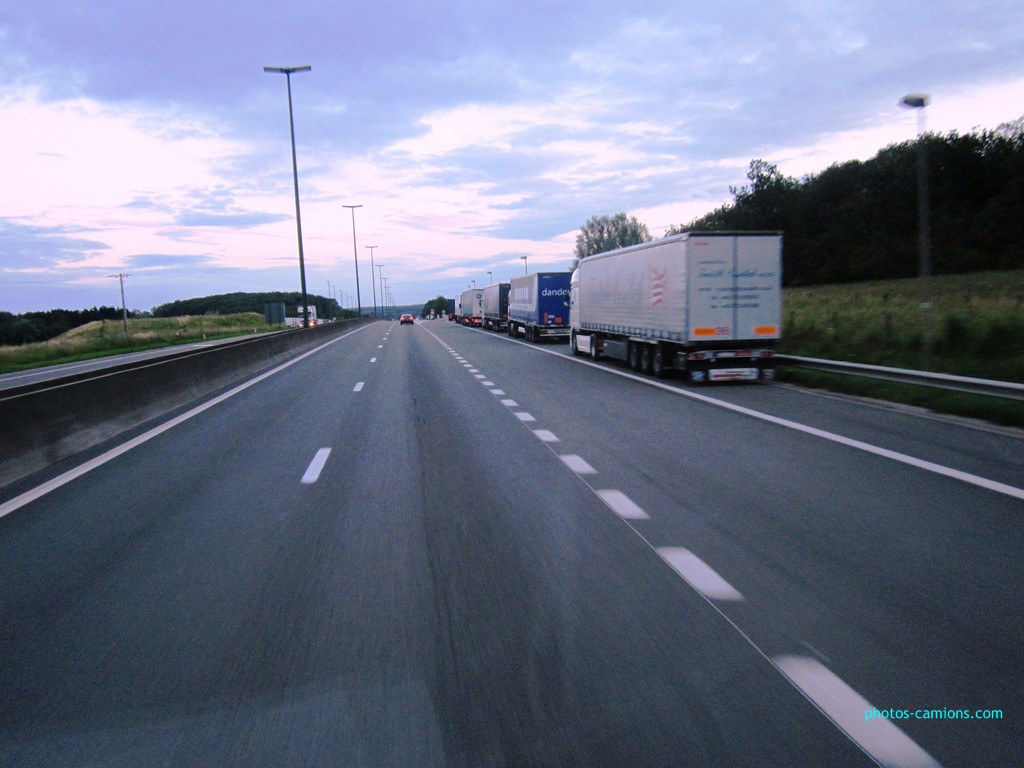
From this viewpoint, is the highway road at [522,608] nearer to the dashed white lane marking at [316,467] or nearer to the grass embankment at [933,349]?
the dashed white lane marking at [316,467]

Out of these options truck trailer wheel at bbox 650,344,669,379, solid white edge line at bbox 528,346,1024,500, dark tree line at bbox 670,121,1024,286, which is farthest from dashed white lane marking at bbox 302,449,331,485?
dark tree line at bbox 670,121,1024,286

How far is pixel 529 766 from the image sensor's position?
337 centimetres

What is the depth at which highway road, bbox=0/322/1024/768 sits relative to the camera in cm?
363

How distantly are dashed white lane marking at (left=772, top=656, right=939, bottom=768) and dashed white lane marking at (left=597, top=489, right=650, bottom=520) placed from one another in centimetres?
306

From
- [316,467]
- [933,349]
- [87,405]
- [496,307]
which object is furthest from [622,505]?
[496,307]

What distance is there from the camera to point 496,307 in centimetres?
6269

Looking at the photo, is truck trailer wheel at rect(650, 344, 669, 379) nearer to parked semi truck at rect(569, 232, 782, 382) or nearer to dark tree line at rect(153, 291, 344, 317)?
parked semi truck at rect(569, 232, 782, 382)

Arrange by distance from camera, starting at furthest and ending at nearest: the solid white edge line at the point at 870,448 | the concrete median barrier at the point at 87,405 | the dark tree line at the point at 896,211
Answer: the dark tree line at the point at 896,211
the concrete median barrier at the point at 87,405
the solid white edge line at the point at 870,448

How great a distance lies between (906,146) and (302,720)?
9869 cm

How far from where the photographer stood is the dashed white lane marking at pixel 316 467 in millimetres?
9281

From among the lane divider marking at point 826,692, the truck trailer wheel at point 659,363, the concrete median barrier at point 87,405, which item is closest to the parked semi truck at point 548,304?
the truck trailer wheel at point 659,363

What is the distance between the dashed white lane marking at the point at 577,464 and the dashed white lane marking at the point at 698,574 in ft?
10.3

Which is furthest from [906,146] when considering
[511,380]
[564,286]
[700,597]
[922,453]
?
[700,597]

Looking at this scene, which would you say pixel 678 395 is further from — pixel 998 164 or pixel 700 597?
pixel 998 164
